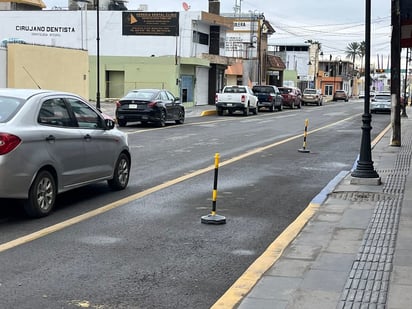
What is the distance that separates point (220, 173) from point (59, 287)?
726cm

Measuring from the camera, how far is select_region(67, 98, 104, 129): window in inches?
344

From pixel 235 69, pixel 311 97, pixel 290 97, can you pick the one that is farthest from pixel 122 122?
pixel 311 97

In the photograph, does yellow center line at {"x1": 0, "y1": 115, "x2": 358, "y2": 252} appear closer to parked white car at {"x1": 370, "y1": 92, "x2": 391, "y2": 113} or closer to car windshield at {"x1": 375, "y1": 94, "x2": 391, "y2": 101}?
parked white car at {"x1": 370, "y1": 92, "x2": 391, "y2": 113}

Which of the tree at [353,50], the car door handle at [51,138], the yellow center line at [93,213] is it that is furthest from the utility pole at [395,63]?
the tree at [353,50]

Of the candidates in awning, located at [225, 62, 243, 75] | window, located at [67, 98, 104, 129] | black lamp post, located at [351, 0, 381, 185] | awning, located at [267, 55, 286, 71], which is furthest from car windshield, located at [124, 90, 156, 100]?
awning, located at [267, 55, 286, 71]

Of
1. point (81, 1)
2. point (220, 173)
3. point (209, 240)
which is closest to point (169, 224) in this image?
point (209, 240)

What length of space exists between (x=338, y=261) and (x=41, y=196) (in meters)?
3.88

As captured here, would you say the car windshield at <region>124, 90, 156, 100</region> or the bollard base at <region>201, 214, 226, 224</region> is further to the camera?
the car windshield at <region>124, 90, 156, 100</region>

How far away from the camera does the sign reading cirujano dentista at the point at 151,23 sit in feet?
145

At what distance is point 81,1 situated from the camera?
145 feet

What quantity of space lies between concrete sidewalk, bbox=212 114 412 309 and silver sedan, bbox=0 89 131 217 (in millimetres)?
3047

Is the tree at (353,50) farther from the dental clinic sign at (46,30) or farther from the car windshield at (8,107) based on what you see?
the car windshield at (8,107)

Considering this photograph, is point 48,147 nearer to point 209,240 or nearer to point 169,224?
point 169,224

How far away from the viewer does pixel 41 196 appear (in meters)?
7.77
